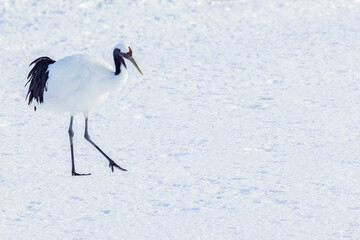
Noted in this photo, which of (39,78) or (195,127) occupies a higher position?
(39,78)

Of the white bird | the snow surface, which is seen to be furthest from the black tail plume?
the snow surface

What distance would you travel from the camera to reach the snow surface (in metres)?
4.94

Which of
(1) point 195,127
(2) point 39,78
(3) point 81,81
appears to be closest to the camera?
(3) point 81,81

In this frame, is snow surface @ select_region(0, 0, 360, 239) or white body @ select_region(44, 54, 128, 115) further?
white body @ select_region(44, 54, 128, 115)

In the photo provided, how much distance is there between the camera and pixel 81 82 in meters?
5.62

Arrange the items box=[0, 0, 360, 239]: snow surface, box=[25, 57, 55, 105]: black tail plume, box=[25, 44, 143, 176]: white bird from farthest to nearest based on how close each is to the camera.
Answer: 1. box=[25, 57, 55, 105]: black tail plume
2. box=[25, 44, 143, 176]: white bird
3. box=[0, 0, 360, 239]: snow surface

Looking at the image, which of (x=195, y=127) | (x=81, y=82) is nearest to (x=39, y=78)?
(x=81, y=82)

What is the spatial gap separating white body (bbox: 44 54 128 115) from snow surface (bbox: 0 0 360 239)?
0.64 m

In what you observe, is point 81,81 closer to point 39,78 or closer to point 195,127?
point 39,78

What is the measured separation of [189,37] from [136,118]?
3.04m

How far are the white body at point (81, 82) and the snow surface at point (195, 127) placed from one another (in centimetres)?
64

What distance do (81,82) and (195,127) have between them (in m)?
1.63

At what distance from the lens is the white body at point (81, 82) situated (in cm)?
561

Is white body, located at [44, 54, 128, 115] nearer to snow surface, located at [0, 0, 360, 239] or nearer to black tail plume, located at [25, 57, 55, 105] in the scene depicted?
black tail plume, located at [25, 57, 55, 105]
